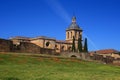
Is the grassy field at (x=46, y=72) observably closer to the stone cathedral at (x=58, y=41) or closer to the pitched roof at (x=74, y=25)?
the stone cathedral at (x=58, y=41)

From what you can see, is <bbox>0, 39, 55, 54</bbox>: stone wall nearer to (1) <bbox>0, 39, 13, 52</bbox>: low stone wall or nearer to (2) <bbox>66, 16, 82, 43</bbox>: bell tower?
(1) <bbox>0, 39, 13, 52</bbox>: low stone wall

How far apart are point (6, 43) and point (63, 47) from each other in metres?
53.1

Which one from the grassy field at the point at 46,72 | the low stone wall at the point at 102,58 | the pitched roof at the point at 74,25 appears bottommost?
the grassy field at the point at 46,72

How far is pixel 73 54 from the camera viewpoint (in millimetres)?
70375

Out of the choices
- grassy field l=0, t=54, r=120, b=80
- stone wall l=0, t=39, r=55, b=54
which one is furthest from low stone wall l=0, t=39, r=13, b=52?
grassy field l=0, t=54, r=120, b=80

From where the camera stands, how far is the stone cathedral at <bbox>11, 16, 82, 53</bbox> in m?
89.6

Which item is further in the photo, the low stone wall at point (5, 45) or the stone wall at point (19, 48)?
the stone wall at point (19, 48)

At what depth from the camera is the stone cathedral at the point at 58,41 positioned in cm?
8962

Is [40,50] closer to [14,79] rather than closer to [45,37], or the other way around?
[45,37]

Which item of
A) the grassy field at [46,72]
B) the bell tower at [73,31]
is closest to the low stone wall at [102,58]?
the grassy field at [46,72]

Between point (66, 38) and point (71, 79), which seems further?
point (66, 38)

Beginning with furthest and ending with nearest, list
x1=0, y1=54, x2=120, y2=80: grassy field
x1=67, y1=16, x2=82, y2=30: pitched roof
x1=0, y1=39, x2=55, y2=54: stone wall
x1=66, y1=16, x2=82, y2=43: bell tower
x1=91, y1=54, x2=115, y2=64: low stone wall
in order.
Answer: x1=67, y1=16, x2=82, y2=30: pitched roof, x1=66, y1=16, x2=82, y2=43: bell tower, x1=91, y1=54, x2=115, y2=64: low stone wall, x1=0, y1=39, x2=55, y2=54: stone wall, x1=0, y1=54, x2=120, y2=80: grassy field

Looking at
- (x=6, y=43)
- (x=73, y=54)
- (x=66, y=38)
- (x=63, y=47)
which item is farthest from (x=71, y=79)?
(x=66, y=38)

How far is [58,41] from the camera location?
102 m
